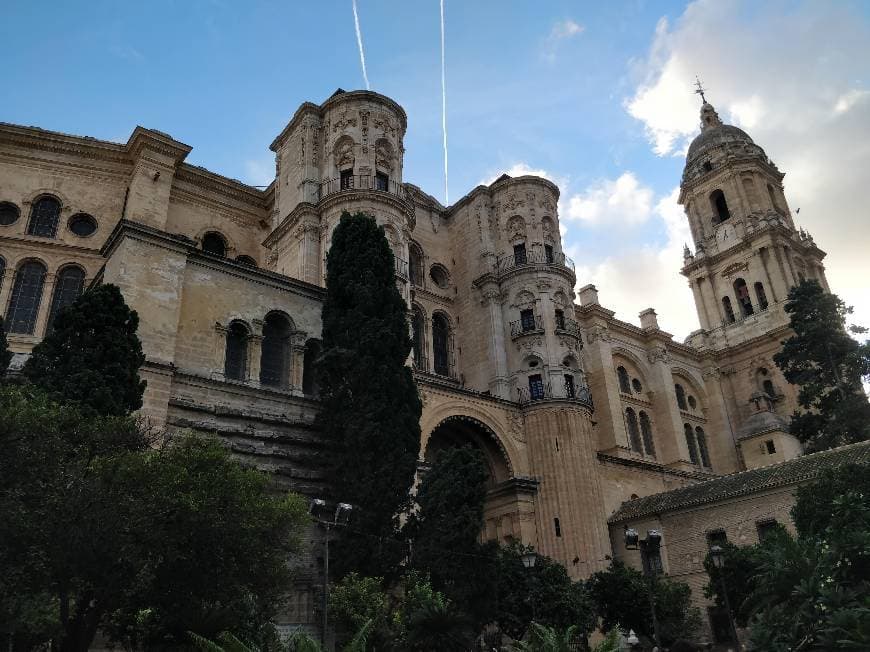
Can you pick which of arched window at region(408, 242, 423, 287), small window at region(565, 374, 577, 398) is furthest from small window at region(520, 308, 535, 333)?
arched window at region(408, 242, 423, 287)

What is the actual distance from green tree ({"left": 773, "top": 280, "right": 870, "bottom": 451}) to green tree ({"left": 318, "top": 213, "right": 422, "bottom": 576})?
19527 mm

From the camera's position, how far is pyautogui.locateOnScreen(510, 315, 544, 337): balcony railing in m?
31.9

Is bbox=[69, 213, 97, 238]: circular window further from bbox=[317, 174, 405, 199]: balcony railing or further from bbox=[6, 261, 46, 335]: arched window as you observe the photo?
bbox=[317, 174, 405, 199]: balcony railing

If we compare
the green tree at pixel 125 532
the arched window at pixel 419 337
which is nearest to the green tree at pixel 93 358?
the green tree at pixel 125 532

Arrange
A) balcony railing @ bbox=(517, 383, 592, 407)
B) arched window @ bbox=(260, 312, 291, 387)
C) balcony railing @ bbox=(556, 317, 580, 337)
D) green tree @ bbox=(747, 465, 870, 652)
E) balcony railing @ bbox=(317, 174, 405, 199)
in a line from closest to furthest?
green tree @ bbox=(747, 465, 870, 652)
arched window @ bbox=(260, 312, 291, 387)
balcony railing @ bbox=(317, 174, 405, 199)
balcony railing @ bbox=(517, 383, 592, 407)
balcony railing @ bbox=(556, 317, 580, 337)

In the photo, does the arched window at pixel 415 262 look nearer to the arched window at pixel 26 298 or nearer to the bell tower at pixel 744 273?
the arched window at pixel 26 298

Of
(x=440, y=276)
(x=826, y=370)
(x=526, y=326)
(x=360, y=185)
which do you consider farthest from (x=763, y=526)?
(x=360, y=185)

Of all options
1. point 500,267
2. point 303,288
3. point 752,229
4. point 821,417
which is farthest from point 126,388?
point 752,229

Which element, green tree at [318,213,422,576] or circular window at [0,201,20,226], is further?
circular window at [0,201,20,226]

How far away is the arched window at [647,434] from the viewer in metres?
40.1

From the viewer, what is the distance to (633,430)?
39781mm

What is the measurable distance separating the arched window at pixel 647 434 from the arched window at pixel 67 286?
93.2 feet

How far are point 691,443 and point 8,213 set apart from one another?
1419 inches

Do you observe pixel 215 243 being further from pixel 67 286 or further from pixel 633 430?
pixel 633 430
